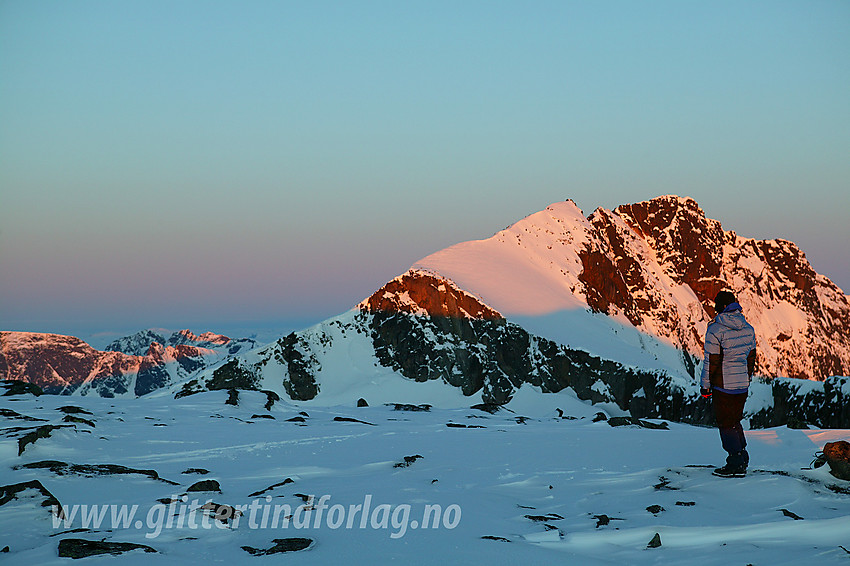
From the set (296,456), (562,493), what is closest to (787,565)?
(562,493)

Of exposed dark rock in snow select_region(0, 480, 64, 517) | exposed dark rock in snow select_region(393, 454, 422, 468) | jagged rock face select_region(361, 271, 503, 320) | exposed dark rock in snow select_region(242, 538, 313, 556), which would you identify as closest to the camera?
exposed dark rock in snow select_region(242, 538, 313, 556)

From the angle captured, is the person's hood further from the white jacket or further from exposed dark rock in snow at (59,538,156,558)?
exposed dark rock in snow at (59,538,156,558)

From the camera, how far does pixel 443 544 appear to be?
7734 mm

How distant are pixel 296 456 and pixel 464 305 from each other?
100987 mm

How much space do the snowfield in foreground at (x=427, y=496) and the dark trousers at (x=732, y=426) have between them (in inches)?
15.4

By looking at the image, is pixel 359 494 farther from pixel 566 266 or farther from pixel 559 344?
pixel 566 266

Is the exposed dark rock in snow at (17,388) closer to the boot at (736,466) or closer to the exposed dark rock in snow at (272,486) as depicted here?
the exposed dark rock in snow at (272,486)

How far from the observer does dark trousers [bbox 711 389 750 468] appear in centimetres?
1043

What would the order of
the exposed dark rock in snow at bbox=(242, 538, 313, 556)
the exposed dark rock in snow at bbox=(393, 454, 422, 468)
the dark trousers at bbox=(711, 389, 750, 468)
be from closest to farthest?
the exposed dark rock in snow at bbox=(242, 538, 313, 556) < the dark trousers at bbox=(711, 389, 750, 468) < the exposed dark rock in snow at bbox=(393, 454, 422, 468)

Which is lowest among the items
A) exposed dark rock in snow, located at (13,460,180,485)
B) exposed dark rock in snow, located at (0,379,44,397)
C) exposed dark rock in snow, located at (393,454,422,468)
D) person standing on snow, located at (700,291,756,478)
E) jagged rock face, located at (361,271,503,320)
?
exposed dark rock in snow, located at (13,460,180,485)

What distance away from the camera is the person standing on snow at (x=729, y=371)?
10586mm

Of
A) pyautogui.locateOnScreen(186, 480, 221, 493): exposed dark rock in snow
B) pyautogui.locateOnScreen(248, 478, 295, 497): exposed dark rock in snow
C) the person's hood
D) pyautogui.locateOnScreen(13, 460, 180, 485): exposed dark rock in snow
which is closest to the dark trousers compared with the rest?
the person's hood

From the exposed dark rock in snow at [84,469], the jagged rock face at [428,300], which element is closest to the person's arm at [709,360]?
the exposed dark rock in snow at [84,469]

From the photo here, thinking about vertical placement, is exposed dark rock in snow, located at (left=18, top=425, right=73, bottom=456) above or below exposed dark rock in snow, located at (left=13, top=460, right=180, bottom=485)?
above
